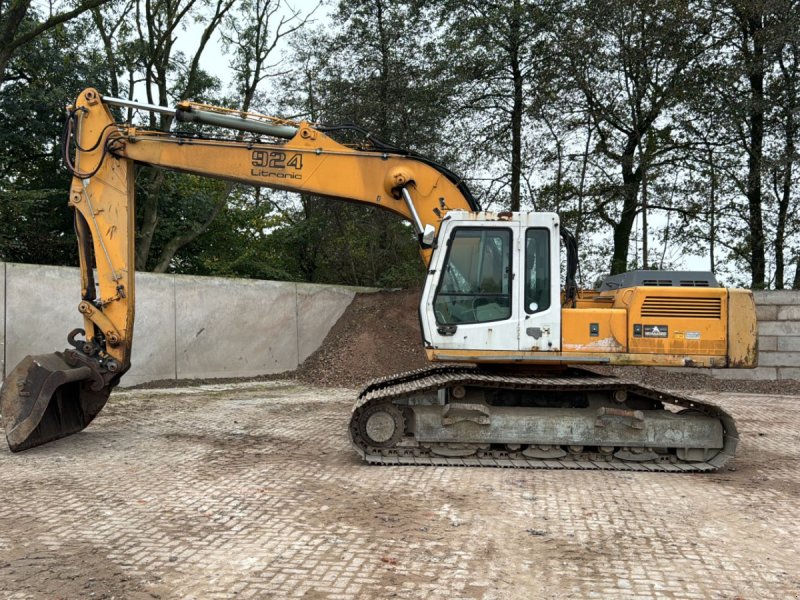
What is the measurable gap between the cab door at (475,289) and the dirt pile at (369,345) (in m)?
7.23

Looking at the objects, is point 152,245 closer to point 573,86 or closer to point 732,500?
point 573,86

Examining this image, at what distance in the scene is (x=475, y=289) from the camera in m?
6.34

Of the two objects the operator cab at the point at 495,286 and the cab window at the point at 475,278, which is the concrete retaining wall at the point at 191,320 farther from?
the cab window at the point at 475,278

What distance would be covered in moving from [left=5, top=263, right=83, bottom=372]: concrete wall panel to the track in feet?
23.5

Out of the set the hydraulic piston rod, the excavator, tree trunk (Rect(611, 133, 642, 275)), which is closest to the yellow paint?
the excavator

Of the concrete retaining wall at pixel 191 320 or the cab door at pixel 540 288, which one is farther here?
the concrete retaining wall at pixel 191 320

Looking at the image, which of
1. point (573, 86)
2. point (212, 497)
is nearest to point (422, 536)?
point (212, 497)

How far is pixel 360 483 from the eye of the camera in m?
5.45

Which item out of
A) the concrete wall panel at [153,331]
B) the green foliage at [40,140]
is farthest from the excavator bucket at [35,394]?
the green foliage at [40,140]

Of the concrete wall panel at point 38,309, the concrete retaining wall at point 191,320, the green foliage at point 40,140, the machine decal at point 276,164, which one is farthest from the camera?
the green foliage at point 40,140

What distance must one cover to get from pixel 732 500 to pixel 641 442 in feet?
3.62

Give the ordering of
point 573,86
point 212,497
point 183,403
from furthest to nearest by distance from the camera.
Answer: point 573,86, point 183,403, point 212,497

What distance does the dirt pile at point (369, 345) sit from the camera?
13.9m

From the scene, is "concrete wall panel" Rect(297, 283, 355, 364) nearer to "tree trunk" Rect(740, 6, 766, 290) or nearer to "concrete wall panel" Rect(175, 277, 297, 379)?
"concrete wall panel" Rect(175, 277, 297, 379)
